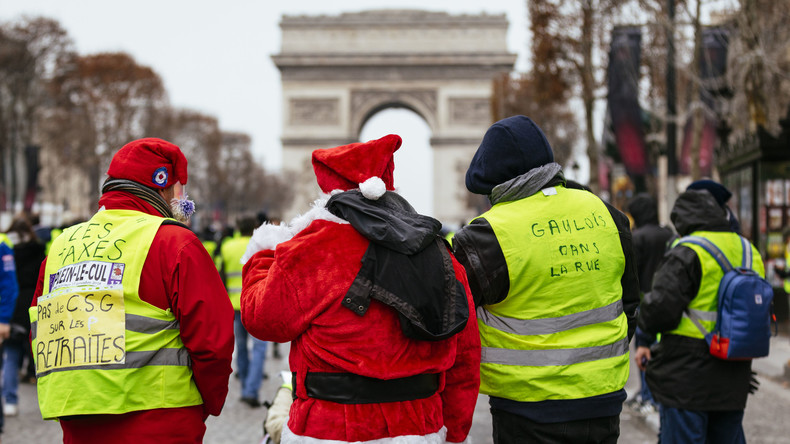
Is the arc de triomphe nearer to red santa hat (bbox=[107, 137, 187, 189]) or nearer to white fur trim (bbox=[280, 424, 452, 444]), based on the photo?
red santa hat (bbox=[107, 137, 187, 189])

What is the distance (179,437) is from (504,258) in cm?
130

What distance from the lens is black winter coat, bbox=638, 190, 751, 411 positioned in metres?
4.11

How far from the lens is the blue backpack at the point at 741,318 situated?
405cm

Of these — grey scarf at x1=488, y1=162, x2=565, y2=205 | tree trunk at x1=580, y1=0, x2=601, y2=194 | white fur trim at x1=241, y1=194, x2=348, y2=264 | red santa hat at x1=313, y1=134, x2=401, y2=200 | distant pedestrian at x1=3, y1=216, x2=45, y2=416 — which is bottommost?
distant pedestrian at x1=3, y1=216, x2=45, y2=416

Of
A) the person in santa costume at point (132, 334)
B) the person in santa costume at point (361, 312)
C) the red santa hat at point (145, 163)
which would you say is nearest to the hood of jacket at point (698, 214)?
the person in santa costume at point (361, 312)

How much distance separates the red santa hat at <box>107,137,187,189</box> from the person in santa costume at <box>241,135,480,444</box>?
73 cm

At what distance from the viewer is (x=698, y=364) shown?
4.15m

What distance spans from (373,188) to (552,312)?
0.87 meters

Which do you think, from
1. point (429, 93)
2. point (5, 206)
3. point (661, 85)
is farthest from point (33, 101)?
point (661, 85)

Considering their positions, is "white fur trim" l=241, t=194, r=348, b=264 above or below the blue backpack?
above

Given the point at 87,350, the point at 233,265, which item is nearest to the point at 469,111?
the point at 233,265

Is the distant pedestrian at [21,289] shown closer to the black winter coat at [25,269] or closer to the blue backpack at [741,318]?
the black winter coat at [25,269]

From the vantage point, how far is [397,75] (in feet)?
152

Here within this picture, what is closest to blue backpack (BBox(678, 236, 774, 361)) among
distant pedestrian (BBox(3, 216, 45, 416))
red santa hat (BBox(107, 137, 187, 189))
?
red santa hat (BBox(107, 137, 187, 189))
